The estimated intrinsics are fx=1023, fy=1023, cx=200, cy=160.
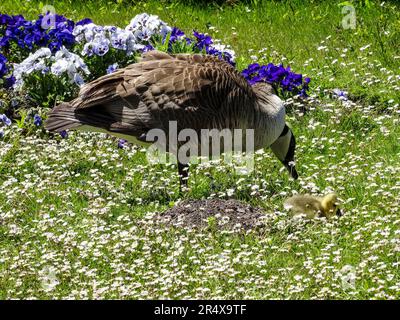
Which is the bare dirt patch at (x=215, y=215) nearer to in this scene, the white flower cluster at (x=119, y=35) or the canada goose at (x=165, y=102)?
the canada goose at (x=165, y=102)

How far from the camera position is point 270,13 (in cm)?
1283

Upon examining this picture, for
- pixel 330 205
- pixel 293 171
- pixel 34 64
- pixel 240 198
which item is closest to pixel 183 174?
pixel 240 198

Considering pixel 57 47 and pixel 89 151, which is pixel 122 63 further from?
pixel 89 151

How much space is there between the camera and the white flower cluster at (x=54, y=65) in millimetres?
9587

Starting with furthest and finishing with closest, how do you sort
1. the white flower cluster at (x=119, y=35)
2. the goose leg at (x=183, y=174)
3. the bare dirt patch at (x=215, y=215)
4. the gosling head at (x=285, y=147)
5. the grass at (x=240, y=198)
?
1. the white flower cluster at (x=119, y=35)
2. the gosling head at (x=285, y=147)
3. the goose leg at (x=183, y=174)
4. the bare dirt patch at (x=215, y=215)
5. the grass at (x=240, y=198)

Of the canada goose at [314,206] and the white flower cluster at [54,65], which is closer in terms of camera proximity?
the canada goose at [314,206]

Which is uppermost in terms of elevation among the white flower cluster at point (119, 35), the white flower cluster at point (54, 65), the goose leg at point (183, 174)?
the white flower cluster at point (119, 35)

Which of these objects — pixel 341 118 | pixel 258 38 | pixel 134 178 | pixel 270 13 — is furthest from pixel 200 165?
pixel 270 13

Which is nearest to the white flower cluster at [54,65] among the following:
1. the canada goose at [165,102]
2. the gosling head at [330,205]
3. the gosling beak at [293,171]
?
the canada goose at [165,102]

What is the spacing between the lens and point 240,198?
812 cm

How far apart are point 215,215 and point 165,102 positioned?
108cm

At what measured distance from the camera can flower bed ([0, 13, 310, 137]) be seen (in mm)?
9711

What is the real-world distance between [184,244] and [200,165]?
5.48ft

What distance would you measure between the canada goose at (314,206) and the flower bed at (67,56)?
255 cm
